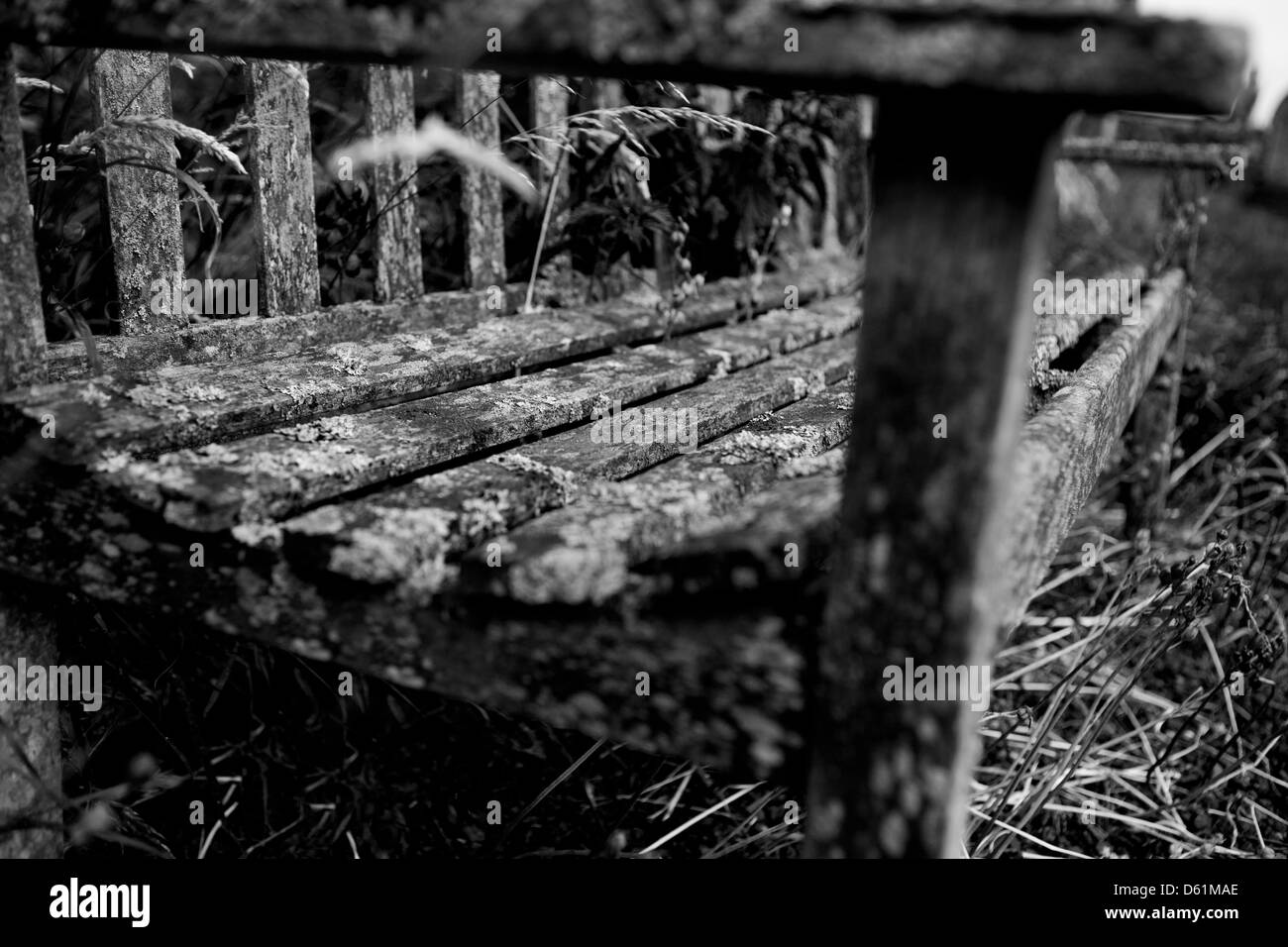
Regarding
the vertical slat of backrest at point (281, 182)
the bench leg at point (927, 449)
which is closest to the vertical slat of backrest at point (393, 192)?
the vertical slat of backrest at point (281, 182)

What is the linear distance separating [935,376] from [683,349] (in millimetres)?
1215

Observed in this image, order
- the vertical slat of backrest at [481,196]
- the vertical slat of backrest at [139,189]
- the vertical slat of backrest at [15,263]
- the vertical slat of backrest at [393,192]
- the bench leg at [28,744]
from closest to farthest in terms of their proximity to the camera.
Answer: the vertical slat of backrest at [15,263] → the bench leg at [28,744] → the vertical slat of backrest at [139,189] → the vertical slat of backrest at [393,192] → the vertical slat of backrest at [481,196]

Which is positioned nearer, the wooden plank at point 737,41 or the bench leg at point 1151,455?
the wooden plank at point 737,41

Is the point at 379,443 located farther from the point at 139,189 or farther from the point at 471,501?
the point at 139,189

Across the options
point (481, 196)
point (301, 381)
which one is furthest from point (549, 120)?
point (301, 381)

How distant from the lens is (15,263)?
1.17 m

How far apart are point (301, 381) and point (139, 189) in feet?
1.28

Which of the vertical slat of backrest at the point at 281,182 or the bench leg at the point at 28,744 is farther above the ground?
the vertical slat of backrest at the point at 281,182

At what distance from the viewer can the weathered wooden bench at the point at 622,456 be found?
0.72 meters

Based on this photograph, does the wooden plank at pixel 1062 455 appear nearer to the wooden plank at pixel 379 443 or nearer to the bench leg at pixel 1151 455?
the wooden plank at pixel 379 443

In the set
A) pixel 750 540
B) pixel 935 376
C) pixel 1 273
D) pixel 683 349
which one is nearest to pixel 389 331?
pixel 683 349

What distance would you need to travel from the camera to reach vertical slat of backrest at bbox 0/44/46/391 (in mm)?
1134

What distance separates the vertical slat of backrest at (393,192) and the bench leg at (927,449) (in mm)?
1284

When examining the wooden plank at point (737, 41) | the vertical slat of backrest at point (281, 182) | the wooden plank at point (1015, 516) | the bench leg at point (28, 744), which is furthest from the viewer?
the vertical slat of backrest at point (281, 182)
